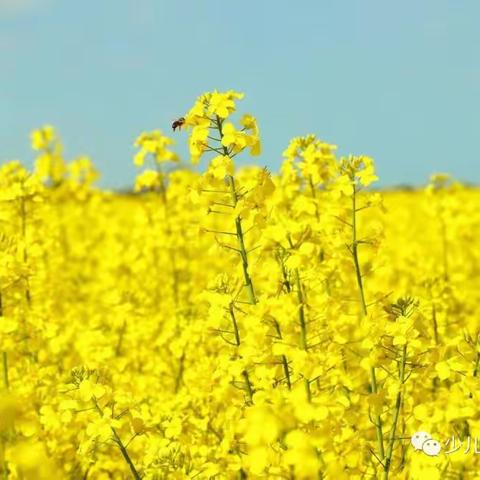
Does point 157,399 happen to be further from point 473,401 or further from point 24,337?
point 473,401

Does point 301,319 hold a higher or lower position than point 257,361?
higher

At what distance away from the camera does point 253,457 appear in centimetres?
227

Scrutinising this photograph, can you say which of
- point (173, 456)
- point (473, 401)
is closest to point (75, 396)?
point (173, 456)

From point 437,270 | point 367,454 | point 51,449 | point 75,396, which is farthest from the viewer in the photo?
point 437,270

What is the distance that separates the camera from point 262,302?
293cm

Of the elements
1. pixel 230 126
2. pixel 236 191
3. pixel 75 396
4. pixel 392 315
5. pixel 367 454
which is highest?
pixel 230 126

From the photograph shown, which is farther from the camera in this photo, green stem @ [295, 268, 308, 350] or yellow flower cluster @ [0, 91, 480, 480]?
green stem @ [295, 268, 308, 350]

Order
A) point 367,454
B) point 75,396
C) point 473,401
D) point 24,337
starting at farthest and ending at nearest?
point 24,337 < point 367,454 < point 75,396 < point 473,401

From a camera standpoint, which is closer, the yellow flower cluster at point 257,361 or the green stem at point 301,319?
the yellow flower cluster at point 257,361

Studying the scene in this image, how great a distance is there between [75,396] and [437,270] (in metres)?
5.53

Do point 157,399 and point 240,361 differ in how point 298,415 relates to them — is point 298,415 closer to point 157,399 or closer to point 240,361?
point 240,361

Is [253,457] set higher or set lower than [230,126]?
lower

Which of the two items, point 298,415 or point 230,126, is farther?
point 230,126

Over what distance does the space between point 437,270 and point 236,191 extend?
16.9ft
